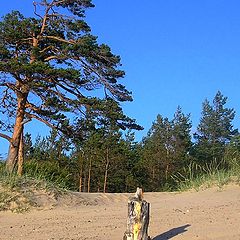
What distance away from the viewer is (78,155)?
31.2 meters

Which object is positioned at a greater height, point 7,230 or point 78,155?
point 78,155

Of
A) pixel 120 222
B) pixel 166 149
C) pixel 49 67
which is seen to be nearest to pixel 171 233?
pixel 120 222

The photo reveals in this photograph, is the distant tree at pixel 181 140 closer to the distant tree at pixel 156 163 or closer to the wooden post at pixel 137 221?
the distant tree at pixel 156 163

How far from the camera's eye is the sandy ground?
6.38 metres

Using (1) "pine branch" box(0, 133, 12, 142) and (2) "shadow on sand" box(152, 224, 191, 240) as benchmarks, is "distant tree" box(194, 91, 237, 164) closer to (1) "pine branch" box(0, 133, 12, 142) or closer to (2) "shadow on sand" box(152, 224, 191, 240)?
(1) "pine branch" box(0, 133, 12, 142)

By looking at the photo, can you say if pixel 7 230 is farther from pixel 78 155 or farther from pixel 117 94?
pixel 78 155

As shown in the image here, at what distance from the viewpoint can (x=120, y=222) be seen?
7.21 m

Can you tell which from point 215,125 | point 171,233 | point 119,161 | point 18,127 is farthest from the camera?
point 215,125

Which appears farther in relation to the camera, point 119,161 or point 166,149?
point 166,149

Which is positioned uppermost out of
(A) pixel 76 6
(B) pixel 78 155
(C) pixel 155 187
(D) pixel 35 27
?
(A) pixel 76 6

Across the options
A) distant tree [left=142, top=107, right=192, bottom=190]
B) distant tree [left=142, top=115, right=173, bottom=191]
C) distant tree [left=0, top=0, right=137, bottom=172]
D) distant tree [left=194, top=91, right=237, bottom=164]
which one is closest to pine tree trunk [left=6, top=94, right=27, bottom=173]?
distant tree [left=0, top=0, right=137, bottom=172]

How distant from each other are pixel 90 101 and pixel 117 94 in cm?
194

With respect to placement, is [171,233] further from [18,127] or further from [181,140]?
[181,140]

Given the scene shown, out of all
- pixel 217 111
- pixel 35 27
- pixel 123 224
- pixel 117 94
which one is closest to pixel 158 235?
pixel 123 224
